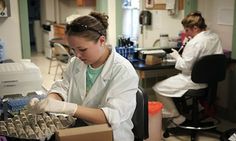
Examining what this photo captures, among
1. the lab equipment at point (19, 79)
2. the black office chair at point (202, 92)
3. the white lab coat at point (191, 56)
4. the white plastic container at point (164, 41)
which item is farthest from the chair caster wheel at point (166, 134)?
the lab equipment at point (19, 79)

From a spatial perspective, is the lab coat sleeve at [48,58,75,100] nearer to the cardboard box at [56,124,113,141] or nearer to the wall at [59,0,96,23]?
the cardboard box at [56,124,113,141]

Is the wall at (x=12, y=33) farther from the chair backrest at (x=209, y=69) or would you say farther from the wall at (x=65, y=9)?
the wall at (x=65, y=9)

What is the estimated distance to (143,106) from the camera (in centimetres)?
180

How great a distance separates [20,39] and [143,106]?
66.2 inches

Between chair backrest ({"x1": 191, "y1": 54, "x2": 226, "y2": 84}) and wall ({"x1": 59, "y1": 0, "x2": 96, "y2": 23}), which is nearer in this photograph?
chair backrest ({"x1": 191, "y1": 54, "x2": 226, "y2": 84})

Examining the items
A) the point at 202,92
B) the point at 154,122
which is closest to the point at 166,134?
the point at 154,122

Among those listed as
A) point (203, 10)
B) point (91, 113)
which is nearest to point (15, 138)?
point (91, 113)

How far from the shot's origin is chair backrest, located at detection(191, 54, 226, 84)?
2.94 m

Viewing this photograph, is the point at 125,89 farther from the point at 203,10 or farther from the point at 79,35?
the point at 203,10

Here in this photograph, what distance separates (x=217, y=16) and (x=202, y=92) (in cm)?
110

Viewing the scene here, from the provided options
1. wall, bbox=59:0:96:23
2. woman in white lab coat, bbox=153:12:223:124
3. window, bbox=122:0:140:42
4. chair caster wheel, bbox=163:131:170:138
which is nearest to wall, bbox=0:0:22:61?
window, bbox=122:0:140:42

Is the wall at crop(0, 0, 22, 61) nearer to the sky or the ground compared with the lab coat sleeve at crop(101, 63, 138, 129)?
nearer to the sky

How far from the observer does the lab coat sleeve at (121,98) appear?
1.46m

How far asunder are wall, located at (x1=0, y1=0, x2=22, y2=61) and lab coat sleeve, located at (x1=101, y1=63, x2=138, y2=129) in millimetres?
1703
